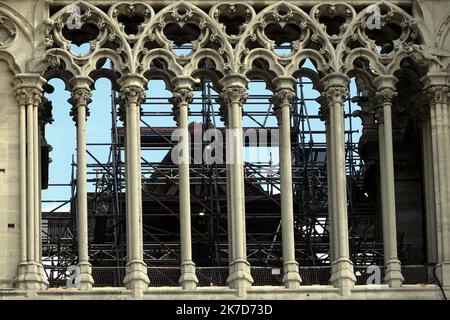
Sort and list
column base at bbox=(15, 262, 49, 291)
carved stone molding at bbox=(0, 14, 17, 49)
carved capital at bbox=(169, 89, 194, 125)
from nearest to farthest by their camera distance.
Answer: column base at bbox=(15, 262, 49, 291) < carved capital at bbox=(169, 89, 194, 125) < carved stone molding at bbox=(0, 14, 17, 49)

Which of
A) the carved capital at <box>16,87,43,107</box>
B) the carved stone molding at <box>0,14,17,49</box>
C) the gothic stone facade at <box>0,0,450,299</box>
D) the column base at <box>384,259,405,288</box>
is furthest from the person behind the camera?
the carved stone molding at <box>0,14,17,49</box>

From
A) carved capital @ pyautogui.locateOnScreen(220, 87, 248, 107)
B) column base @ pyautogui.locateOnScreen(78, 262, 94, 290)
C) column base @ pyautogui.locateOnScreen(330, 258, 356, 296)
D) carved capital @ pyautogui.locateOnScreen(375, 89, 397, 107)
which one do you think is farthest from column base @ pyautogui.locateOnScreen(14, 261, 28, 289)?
carved capital @ pyautogui.locateOnScreen(375, 89, 397, 107)

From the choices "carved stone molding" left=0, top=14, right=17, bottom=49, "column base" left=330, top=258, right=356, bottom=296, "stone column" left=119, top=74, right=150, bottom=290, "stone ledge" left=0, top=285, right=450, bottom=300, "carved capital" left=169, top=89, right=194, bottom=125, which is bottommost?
"stone ledge" left=0, top=285, right=450, bottom=300

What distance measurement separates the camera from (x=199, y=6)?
4894 cm

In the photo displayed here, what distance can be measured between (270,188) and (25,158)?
10.0m

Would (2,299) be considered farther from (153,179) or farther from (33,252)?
(153,179)

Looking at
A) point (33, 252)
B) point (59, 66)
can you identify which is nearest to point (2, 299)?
point (33, 252)

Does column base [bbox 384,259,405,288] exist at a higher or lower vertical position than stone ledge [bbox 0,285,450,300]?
higher

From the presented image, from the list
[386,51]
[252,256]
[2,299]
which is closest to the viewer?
[2,299]

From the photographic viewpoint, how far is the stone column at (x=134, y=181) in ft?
155

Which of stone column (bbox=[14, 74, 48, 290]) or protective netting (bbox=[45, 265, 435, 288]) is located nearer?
stone column (bbox=[14, 74, 48, 290])

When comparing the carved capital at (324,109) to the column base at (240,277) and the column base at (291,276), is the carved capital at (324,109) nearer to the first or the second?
the column base at (291,276)

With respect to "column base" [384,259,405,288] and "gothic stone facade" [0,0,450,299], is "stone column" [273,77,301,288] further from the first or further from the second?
"column base" [384,259,405,288]

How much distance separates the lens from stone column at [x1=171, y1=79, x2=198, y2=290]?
4728 centimetres
